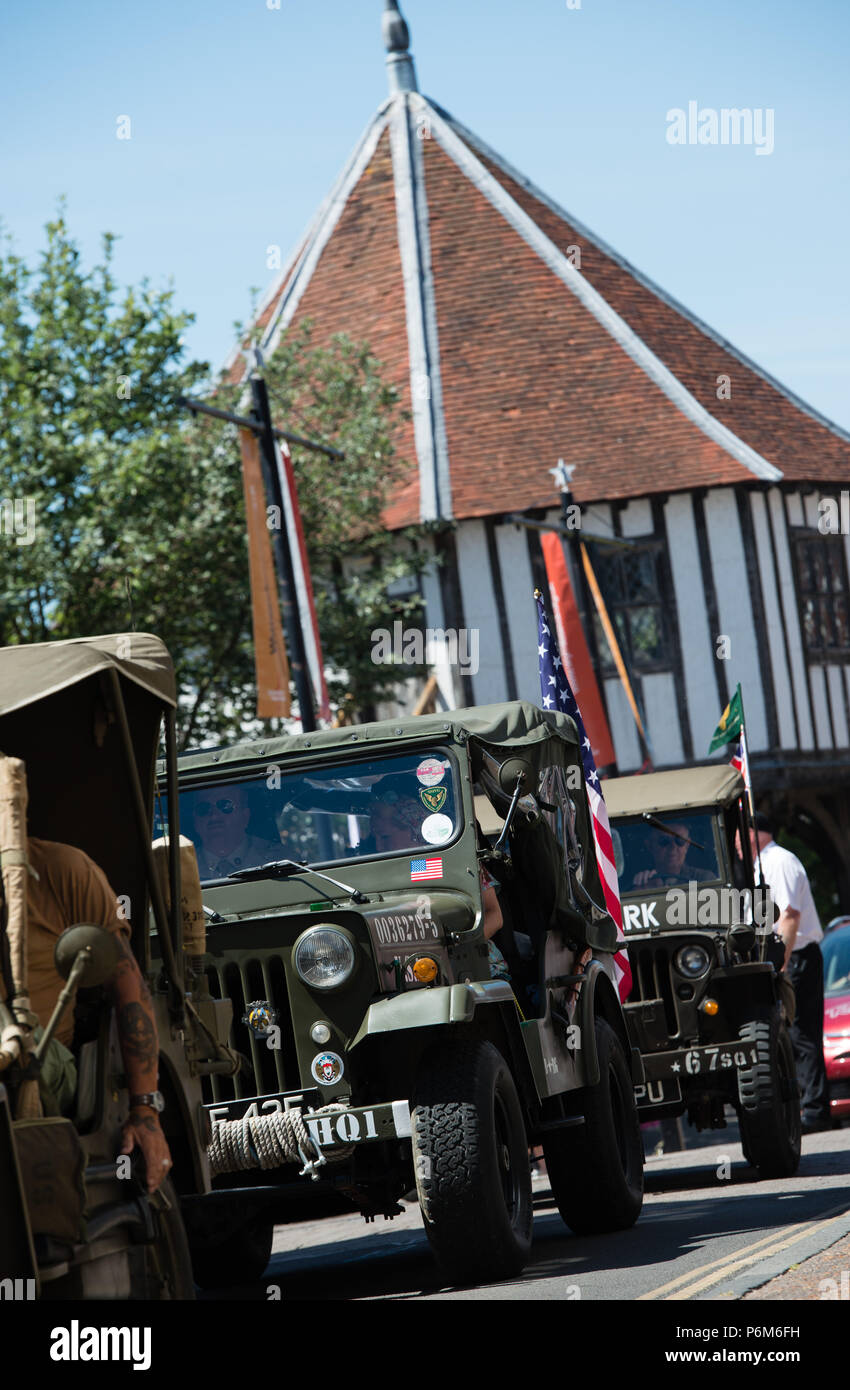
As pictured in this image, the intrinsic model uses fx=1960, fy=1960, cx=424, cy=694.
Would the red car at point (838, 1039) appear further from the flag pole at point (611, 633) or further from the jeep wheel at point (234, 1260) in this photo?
the jeep wheel at point (234, 1260)

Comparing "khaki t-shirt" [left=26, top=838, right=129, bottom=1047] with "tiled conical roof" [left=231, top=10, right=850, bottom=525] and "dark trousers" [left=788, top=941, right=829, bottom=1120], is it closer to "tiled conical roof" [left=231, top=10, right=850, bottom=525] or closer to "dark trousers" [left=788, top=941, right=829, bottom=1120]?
"dark trousers" [left=788, top=941, right=829, bottom=1120]

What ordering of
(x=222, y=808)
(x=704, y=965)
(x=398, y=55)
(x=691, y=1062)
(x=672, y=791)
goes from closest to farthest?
1. (x=222, y=808)
2. (x=691, y=1062)
3. (x=704, y=965)
4. (x=672, y=791)
5. (x=398, y=55)

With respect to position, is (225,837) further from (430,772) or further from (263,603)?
(263,603)

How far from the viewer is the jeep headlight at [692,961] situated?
12484 millimetres

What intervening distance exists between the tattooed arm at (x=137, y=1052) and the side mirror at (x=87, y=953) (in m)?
0.59

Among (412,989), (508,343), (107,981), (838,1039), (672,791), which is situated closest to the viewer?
(107,981)

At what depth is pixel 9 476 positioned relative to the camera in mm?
22422

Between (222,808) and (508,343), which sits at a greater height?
(508,343)

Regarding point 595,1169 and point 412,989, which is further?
point 595,1169

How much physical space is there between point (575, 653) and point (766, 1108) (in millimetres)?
10914

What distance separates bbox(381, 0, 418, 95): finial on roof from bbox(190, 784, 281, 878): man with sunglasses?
27.3 meters

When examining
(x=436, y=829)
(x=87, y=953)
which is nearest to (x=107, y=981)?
(x=87, y=953)

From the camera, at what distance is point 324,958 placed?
27.9 feet
